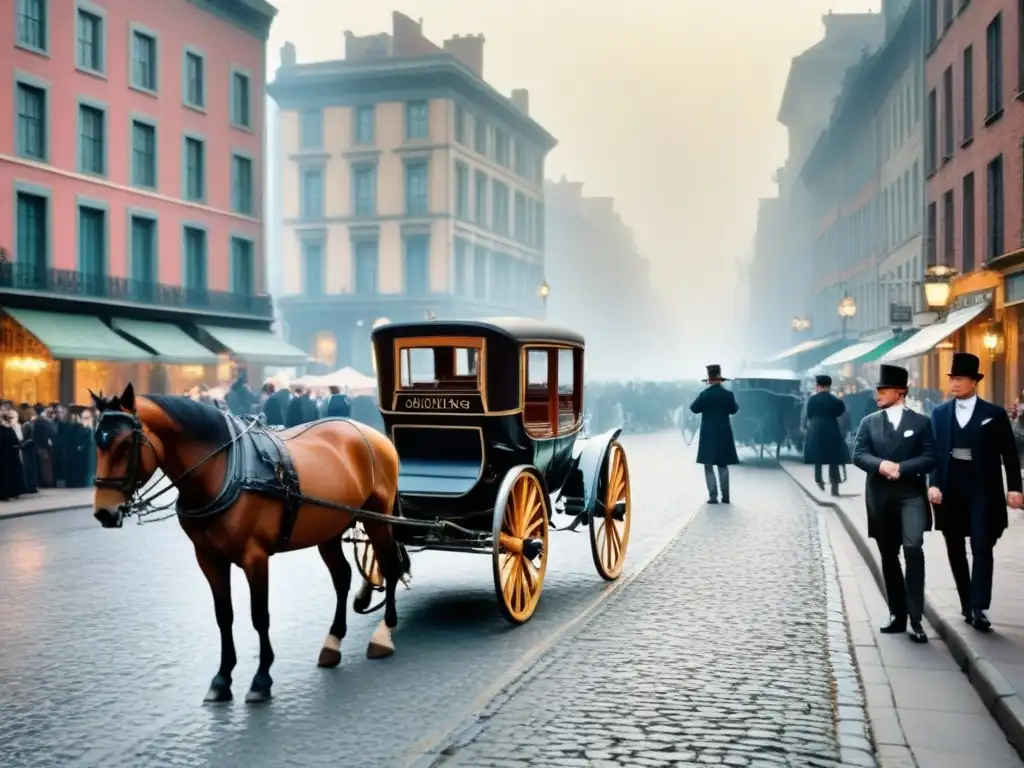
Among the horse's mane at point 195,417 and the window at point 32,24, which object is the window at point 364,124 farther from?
the horse's mane at point 195,417

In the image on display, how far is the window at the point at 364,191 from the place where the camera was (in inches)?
2280

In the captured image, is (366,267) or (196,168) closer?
(196,168)

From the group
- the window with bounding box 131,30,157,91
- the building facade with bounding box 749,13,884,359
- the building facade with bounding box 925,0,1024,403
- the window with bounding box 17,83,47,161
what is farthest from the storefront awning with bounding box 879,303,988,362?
the building facade with bounding box 749,13,884,359

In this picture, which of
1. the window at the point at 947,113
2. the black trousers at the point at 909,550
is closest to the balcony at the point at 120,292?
the window at the point at 947,113

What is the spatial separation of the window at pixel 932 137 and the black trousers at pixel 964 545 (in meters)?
25.8

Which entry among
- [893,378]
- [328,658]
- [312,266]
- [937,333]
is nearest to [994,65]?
[937,333]

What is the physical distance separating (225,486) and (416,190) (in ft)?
170

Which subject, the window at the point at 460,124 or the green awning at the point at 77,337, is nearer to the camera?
the green awning at the point at 77,337

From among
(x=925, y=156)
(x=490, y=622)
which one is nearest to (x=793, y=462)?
(x=925, y=156)

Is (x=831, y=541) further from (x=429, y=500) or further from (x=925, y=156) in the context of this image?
(x=925, y=156)

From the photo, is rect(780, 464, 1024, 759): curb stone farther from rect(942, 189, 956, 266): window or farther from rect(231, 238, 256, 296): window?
rect(231, 238, 256, 296): window

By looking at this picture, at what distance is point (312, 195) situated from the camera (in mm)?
59094

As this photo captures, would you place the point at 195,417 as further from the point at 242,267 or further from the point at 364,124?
the point at 364,124

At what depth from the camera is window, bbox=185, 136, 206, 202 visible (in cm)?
3541
